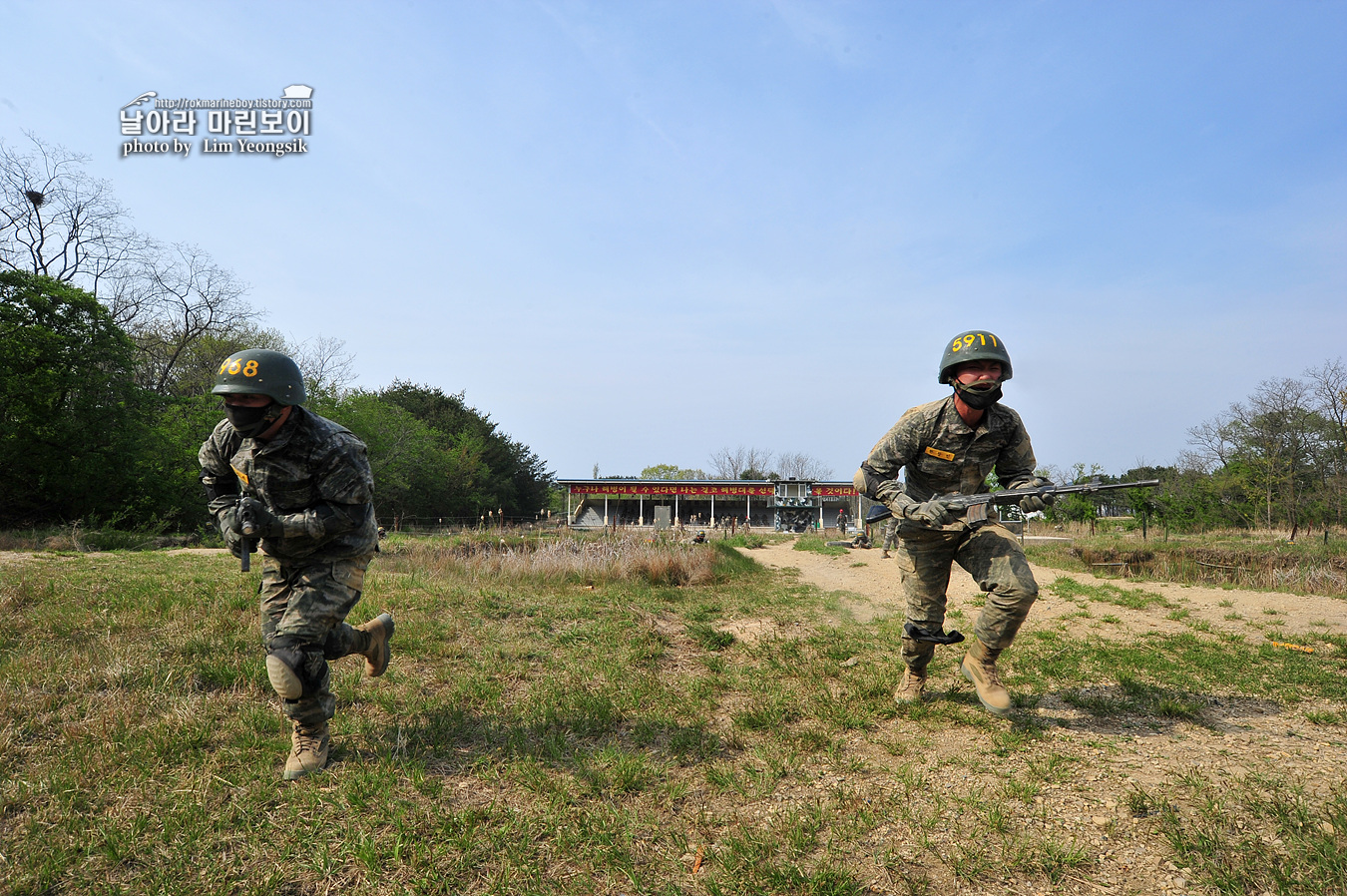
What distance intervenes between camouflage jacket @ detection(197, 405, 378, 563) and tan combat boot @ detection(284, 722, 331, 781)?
0.85 meters

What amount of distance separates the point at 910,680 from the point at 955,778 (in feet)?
4.01

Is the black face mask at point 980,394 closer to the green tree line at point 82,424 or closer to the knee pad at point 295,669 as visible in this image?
the knee pad at point 295,669

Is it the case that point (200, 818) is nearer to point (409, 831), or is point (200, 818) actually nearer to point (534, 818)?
point (409, 831)

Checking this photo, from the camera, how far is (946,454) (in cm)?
419

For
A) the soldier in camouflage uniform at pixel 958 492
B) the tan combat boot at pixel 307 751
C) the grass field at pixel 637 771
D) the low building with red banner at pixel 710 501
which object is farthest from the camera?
the low building with red banner at pixel 710 501

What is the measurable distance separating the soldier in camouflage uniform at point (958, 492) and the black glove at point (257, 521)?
11.3 ft

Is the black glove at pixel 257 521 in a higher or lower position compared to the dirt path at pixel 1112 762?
higher

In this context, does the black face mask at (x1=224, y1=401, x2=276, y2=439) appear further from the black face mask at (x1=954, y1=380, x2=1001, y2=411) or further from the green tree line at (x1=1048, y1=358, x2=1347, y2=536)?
the green tree line at (x1=1048, y1=358, x2=1347, y2=536)

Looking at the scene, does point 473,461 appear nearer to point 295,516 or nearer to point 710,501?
point 710,501

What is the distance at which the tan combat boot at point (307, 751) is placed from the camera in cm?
301

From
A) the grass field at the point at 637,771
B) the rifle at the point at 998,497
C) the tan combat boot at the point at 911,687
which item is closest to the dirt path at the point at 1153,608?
the grass field at the point at 637,771

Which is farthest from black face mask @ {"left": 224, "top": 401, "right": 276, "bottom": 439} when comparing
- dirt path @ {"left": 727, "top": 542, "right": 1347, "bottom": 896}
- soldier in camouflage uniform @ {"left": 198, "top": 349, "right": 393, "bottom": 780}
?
dirt path @ {"left": 727, "top": 542, "right": 1347, "bottom": 896}

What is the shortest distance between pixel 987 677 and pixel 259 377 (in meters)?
4.36

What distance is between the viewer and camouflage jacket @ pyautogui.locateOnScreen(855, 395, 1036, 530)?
4133mm
